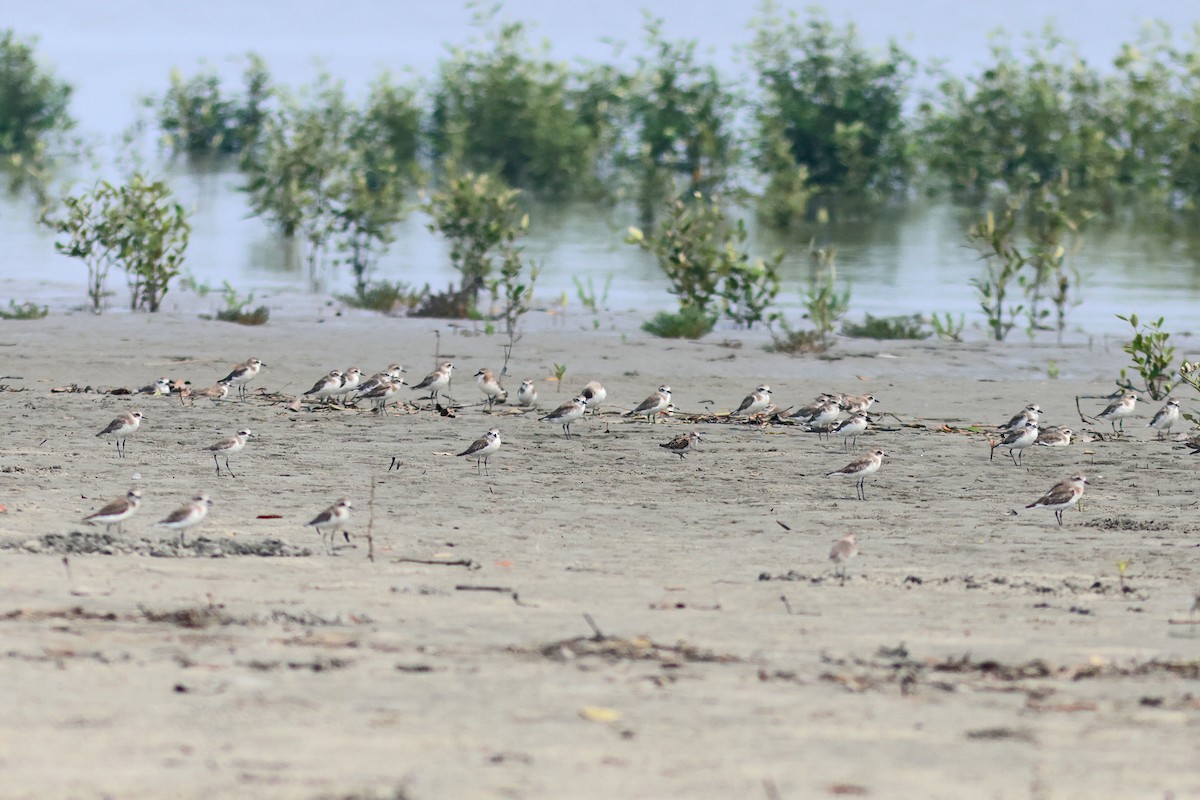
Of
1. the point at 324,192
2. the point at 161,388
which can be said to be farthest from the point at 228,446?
the point at 324,192

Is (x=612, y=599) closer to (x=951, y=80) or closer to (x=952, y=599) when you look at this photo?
(x=952, y=599)

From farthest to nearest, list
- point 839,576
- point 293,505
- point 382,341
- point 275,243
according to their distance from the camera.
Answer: point 275,243 → point 382,341 → point 293,505 → point 839,576

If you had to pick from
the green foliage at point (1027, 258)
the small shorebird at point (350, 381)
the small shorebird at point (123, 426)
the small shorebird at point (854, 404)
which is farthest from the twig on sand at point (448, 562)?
the green foliage at point (1027, 258)

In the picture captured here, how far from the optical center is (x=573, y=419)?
14.0 metres

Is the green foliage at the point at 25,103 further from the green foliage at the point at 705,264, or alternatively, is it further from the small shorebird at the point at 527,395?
the small shorebird at the point at 527,395

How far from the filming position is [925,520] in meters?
10.7

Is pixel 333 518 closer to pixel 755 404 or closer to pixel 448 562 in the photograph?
pixel 448 562

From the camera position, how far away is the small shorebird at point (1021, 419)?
13.4 m

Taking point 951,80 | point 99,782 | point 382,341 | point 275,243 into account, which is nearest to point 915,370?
point 382,341

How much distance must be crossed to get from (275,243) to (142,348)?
Answer: 2437cm

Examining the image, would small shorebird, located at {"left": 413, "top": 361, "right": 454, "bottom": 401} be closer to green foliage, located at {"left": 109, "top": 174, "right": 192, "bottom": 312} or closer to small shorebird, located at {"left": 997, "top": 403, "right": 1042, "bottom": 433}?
small shorebird, located at {"left": 997, "top": 403, "right": 1042, "bottom": 433}

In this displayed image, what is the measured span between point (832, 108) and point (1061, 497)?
54131 mm

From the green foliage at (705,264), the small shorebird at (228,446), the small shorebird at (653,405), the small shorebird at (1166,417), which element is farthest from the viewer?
the green foliage at (705,264)

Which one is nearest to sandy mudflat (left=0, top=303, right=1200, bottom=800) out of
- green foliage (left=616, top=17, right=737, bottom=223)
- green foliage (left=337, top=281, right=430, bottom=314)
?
green foliage (left=337, top=281, right=430, bottom=314)
